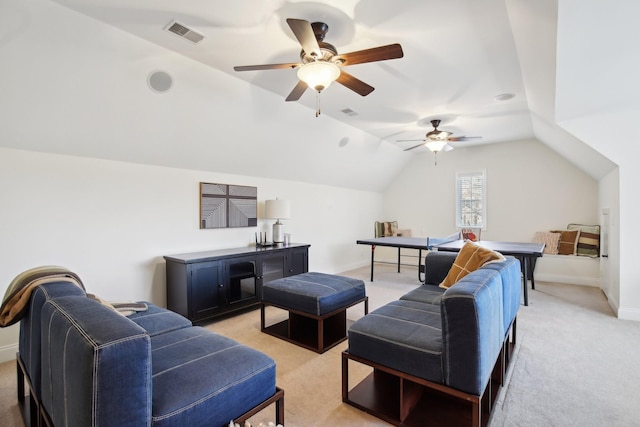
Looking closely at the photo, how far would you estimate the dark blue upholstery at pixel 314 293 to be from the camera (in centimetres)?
293

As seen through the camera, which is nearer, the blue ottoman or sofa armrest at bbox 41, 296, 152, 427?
sofa armrest at bbox 41, 296, 152, 427

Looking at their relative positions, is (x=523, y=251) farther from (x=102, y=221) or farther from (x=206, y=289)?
(x=102, y=221)

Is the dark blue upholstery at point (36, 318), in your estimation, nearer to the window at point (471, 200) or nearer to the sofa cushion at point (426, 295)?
the sofa cushion at point (426, 295)

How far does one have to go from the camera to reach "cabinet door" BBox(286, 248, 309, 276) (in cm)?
455

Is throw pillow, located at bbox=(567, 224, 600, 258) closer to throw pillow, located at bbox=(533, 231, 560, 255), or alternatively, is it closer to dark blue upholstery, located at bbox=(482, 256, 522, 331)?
throw pillow, located at bbox=(533, 231, 560, 255)

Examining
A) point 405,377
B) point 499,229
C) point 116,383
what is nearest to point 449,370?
point 405,377

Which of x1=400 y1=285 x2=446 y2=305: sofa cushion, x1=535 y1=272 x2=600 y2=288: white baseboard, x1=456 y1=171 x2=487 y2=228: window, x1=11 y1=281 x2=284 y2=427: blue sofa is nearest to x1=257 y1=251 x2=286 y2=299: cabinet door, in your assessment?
x1=400 y1=285 x2=446 y2=305: sofa cushion

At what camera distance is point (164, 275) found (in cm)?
368

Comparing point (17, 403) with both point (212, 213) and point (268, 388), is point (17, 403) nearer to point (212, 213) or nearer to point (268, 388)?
point (268, 388)

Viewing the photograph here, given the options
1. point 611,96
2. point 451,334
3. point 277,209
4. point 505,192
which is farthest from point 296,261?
point 505,192

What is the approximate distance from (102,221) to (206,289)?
1.26 metres

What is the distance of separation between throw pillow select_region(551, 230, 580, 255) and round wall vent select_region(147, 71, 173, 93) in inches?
257

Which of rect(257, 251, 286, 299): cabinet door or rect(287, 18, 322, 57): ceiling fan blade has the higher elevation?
rect(287, 18, 322, 57): ceiling fan blade

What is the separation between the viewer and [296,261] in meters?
4.67
